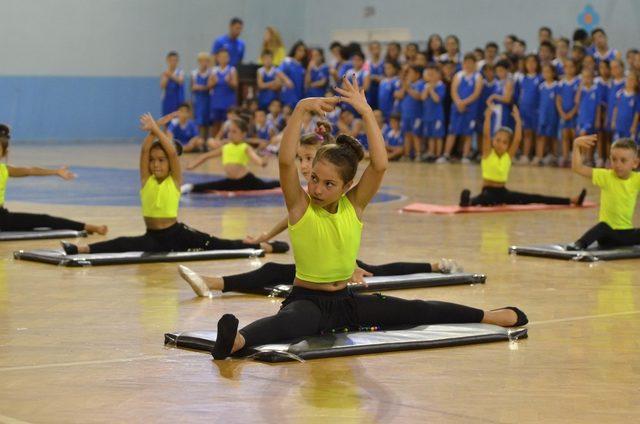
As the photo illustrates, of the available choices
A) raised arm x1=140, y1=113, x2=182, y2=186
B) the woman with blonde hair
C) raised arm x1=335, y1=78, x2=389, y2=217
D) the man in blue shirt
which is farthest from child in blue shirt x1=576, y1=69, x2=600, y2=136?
raised arm x1=335, y1=78, x2=389, y2=217

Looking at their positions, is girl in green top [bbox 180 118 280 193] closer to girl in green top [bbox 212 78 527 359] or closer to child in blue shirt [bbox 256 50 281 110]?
child in blue shirt [bbox 256 50 281 110]

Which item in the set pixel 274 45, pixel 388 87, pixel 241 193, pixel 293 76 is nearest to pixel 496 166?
pixel 241 193

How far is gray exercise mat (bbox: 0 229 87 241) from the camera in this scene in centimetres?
1061

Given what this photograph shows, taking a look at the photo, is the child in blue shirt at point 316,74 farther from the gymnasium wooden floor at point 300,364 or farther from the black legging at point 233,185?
the gymnasium wooden floor at point 300,364

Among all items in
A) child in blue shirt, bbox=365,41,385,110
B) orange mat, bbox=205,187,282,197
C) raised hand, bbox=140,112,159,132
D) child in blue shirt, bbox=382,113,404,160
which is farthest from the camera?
child in blue shirt, bbox=365,41,385,110

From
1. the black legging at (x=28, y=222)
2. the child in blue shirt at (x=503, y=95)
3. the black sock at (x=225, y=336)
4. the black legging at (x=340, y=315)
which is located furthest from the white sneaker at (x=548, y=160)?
the black sock at (x=225, y=336)

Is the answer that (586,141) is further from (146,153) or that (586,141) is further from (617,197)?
(146,153)

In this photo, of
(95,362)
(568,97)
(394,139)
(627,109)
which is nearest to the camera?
(95,362)

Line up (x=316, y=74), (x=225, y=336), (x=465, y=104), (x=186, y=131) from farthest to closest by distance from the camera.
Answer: (x=316, y=74) → (x=186, y=131) → (x=465, y=104) → (x=225, y=336)

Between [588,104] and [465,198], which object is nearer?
[465,198]

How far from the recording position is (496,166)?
46.4ft

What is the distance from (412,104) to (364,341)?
57.3ft

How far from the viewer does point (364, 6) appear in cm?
2775

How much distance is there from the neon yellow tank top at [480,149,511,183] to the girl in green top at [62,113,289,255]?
521 cm
